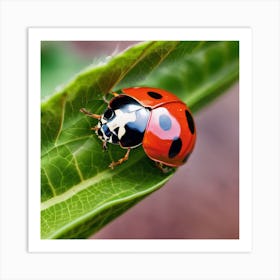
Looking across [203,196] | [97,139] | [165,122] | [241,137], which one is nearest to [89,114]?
[97,139]

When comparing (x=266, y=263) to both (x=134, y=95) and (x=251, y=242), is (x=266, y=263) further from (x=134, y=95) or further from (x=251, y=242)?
(x=134, y=95)

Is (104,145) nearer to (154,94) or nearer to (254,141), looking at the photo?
(154,94)

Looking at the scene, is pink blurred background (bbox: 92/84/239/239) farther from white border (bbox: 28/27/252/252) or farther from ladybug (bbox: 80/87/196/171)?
ladybug (bbox: 80/87/196/171)

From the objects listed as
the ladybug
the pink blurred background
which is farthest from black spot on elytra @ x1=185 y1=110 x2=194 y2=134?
the pink blurred background

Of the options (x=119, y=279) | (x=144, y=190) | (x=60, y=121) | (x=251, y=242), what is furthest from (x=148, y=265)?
(x=60, y=121)

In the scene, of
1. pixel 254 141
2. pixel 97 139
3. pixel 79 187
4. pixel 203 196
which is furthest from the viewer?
pixel 203 196

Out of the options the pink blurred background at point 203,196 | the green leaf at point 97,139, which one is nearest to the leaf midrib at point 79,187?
the green leaf at point 97,139
